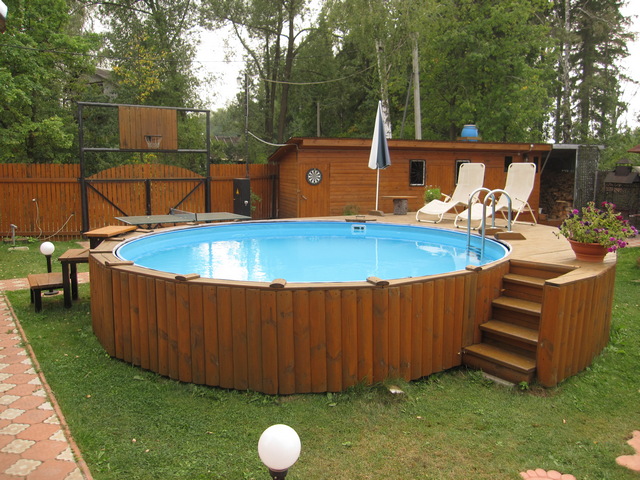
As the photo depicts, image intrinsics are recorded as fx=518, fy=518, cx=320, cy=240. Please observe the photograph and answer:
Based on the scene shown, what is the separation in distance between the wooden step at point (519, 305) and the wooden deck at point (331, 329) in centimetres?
2

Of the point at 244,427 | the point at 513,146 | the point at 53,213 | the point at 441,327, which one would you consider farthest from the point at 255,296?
the point at 513,146

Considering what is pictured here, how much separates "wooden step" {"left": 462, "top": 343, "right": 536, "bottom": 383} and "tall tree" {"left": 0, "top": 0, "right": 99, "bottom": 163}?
11.7m

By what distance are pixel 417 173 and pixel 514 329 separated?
35.5 ft

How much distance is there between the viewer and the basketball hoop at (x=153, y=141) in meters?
12.1

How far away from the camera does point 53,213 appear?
40.5 feet

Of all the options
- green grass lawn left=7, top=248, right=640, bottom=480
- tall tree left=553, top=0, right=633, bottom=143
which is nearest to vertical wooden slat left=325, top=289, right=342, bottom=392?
green grass lawn left=7, top=248, right=640, bottom=480

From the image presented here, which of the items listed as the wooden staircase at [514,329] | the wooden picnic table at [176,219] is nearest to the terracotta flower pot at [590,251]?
the wooden staircase at [514,329]

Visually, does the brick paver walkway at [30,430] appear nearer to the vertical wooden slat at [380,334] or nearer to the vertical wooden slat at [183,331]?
the vertical wooden slat at [183,331]

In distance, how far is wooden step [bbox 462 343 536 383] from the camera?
4.17 m

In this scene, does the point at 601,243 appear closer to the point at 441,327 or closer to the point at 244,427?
the point at 441,327

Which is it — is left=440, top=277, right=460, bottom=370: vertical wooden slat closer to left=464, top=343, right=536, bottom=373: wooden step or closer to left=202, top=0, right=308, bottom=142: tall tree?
left=464, top=343, right=536, bottom=373: wooden step

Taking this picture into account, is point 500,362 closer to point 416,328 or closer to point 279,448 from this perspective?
point 416,328

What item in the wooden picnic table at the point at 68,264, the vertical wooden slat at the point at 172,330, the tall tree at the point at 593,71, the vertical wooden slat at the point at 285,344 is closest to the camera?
the vertical wooden slat at the point at 285,344

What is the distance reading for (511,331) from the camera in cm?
452
